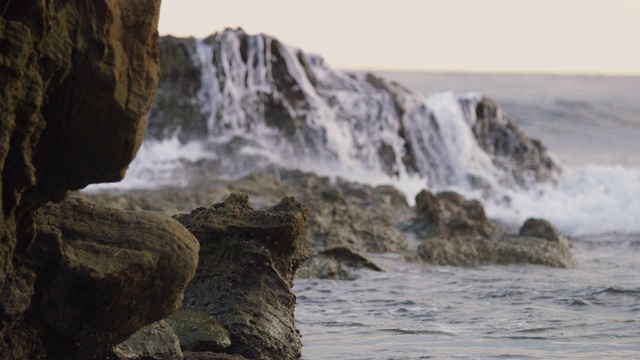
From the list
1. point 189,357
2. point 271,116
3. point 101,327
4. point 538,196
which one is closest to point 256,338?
point 189,357

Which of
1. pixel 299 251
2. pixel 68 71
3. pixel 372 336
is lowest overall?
pixel 372 336

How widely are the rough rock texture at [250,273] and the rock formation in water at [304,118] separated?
8786mm

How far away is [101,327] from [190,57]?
11.5m

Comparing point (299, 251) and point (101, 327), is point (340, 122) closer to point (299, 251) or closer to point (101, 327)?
point (299, 251)

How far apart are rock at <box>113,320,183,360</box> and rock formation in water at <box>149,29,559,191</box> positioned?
9.59 metres

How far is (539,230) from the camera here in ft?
32.0

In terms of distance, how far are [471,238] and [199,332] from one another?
5078 millimetres

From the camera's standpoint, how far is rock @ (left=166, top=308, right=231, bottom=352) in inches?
167

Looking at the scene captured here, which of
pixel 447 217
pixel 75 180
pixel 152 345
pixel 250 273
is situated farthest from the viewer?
pixel 447 217

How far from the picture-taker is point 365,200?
11.5 m

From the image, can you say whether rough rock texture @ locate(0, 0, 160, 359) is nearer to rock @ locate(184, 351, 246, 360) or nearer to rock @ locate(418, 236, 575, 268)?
rock @ locate(184, 351, 246, 360)

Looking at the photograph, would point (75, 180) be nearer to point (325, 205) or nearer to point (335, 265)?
point (335, 265)

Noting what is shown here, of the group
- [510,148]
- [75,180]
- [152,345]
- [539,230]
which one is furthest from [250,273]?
[510,148]

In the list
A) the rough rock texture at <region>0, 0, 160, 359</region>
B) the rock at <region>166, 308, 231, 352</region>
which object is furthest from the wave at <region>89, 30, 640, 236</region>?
the rough rock texture at <region>0, 0, 160, 359</region>
